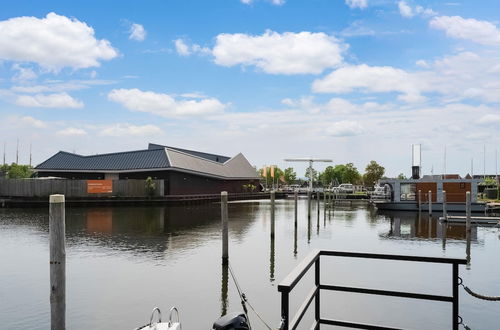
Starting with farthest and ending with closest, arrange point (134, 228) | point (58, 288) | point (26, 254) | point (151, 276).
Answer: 1. point (134, 228)
2. point (26, 254)
3. point (151, 276)
4. point (58, 288)

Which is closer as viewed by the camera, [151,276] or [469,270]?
A: [151,276]

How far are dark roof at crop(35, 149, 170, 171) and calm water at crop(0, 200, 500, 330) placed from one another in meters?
26.9

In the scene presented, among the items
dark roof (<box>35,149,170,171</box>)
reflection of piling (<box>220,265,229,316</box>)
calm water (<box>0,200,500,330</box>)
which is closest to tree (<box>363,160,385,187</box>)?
dark roof (<box>35,149,170,171</box>)

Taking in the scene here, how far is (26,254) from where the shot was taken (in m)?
20.7

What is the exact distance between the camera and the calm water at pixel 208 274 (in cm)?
1196

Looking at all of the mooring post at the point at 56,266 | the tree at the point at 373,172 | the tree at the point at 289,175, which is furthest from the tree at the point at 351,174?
the mooring post at the point at 56,266

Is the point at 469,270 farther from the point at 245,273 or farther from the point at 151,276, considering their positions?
the point at 151,276

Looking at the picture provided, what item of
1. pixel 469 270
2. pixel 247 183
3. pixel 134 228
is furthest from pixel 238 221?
pixel 247 183

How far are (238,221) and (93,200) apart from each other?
22719 millimetres

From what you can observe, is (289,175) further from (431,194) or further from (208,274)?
(208,274)

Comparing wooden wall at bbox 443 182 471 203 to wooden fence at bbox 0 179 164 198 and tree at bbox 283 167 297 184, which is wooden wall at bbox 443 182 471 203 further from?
tree at bbox 283 167 297 184

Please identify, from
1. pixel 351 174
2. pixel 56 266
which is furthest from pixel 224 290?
pixel 351 174

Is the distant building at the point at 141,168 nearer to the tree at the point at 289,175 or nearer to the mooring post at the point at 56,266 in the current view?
the mooring post at the point at 56,266

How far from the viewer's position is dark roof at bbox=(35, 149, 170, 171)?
2292 inches
